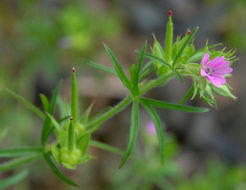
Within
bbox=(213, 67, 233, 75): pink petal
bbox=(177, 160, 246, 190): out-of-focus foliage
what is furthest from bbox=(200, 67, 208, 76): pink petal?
Answer: bbox=(177, 160, 246, 190): out-of-focus foliage

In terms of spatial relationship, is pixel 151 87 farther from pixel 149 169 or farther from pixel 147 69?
pixel 149 169

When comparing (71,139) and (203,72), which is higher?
(203,72)

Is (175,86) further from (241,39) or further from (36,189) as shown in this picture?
(36,189)

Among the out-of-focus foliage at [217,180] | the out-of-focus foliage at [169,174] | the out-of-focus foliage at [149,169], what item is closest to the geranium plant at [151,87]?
the out-of-focus foliage at [149,169]

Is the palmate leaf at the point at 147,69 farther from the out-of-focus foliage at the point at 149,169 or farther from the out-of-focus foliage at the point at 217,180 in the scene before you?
the out-of-focus foliage at the point at 217,180

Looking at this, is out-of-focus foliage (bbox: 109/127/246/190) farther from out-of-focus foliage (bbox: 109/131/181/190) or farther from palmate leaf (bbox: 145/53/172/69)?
palmate leaf (bbox: 145/53/172/69)

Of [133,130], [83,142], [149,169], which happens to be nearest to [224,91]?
[133,130]
